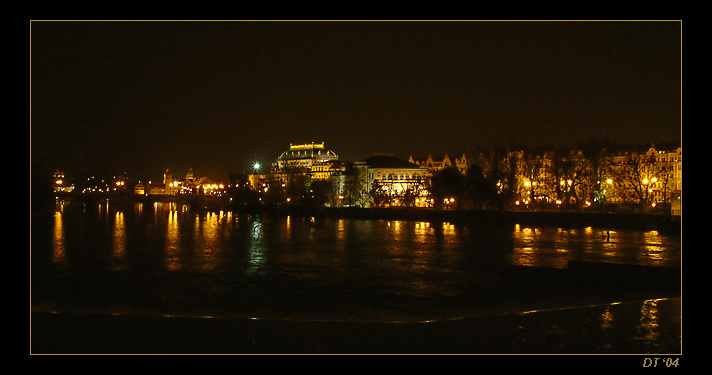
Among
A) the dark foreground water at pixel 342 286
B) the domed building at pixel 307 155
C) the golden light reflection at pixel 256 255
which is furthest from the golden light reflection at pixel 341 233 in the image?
the domed building at pixel 307 155

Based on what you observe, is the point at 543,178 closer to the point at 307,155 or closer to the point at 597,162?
the point at 597,162

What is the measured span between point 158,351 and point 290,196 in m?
54.7

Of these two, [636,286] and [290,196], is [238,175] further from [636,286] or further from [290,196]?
[636,286]

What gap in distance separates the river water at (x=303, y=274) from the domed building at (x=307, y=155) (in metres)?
103

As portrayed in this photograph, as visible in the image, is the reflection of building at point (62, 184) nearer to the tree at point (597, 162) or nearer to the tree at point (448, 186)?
the tree at point (448, 186)

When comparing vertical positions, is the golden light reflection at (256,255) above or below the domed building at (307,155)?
below

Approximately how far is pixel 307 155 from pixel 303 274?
406ft

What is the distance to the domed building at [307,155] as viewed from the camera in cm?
13000

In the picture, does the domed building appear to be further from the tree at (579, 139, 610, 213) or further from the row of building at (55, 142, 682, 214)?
the tree at (579, 139, 610, 213)

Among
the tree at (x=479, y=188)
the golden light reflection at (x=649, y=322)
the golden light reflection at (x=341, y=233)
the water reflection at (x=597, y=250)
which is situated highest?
the tree at (x=479, y=188)

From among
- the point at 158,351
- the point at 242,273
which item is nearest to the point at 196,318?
the point at 158,351

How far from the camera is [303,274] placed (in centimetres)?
1448

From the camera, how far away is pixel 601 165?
50.0 metres

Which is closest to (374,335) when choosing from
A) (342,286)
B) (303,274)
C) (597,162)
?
(342,286)
